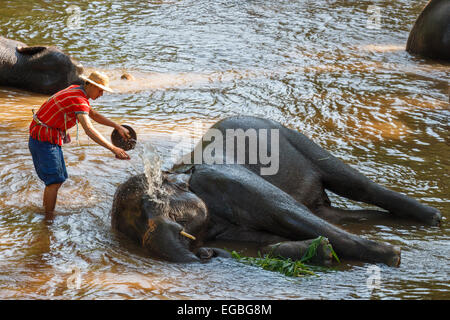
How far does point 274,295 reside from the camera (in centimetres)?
408

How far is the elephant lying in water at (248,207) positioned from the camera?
181 inches

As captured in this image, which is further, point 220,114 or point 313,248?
point 220,114

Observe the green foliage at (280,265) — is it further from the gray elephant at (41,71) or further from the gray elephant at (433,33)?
the gray elephant at (433,33)

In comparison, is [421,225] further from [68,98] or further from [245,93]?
[245,93]

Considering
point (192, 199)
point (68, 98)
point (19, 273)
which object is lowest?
point (19, 273)

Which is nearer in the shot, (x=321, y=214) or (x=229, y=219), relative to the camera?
(x=229, y=219)

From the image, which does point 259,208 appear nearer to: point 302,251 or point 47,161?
→ point 302,251

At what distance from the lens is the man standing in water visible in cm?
546

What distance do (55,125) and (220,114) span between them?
3.19 metres

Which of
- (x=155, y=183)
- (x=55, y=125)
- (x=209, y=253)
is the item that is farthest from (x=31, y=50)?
(x=209, y=253)

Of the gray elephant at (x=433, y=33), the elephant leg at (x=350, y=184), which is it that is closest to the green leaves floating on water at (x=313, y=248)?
the elephant leg at (x=350, y=184)

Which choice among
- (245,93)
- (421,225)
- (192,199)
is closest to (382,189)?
(421,225)

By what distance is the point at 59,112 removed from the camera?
18.0 ft

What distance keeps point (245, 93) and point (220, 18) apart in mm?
4491
